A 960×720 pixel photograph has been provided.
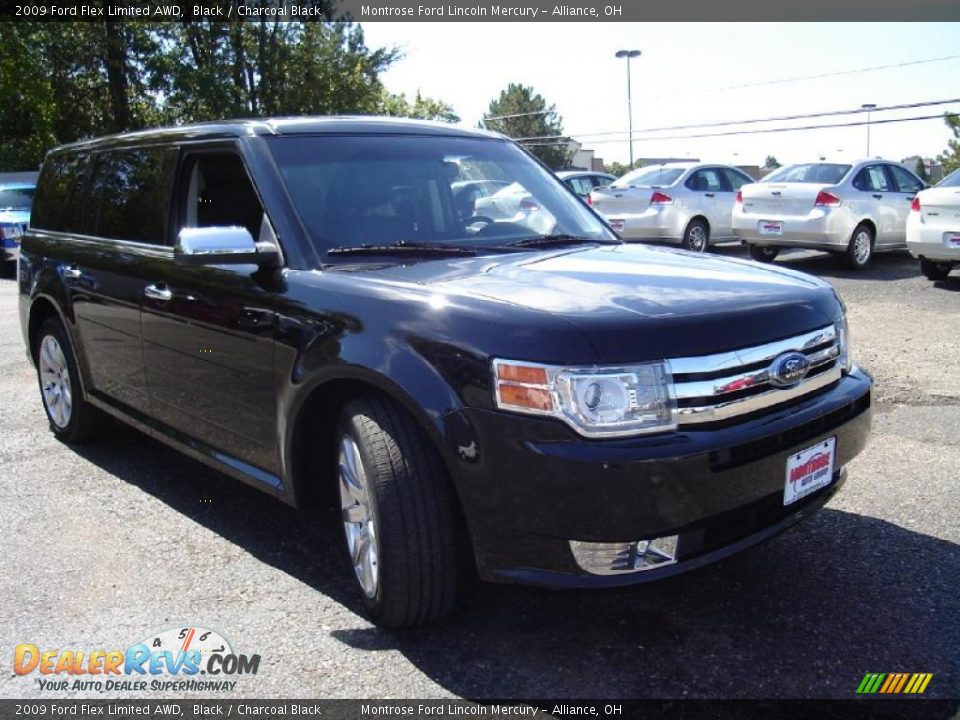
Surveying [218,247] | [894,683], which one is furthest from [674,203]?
[894,683]

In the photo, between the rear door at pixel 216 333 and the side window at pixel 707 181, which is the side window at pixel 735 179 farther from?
the rear door at pixel 216 333

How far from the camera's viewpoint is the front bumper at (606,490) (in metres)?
2.50

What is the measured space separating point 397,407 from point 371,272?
575 mm

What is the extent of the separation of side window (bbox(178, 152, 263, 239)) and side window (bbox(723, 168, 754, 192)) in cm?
1315

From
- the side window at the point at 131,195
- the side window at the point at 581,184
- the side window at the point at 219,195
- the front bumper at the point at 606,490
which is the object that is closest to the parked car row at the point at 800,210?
the side window at the point at 581,184

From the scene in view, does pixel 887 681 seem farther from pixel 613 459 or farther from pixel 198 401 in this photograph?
pixel 198 401

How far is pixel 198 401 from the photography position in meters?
3.83

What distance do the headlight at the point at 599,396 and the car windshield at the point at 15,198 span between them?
51.1ft

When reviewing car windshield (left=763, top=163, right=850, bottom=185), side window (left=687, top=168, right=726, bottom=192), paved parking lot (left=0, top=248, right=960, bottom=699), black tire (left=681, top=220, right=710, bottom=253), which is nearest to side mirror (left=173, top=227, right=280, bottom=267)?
paved parking lot (left=0, top=248, right=960, bottom=699)

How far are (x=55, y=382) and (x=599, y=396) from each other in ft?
13.4

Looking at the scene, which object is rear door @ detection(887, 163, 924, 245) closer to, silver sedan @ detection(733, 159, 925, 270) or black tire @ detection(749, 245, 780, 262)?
silver sedan @ detection(733, 159, 925, 270)

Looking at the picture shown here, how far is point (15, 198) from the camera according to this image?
15781 millimetres

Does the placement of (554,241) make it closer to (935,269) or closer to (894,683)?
(894,683)

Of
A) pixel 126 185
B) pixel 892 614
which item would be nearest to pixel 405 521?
pixel 892 614
